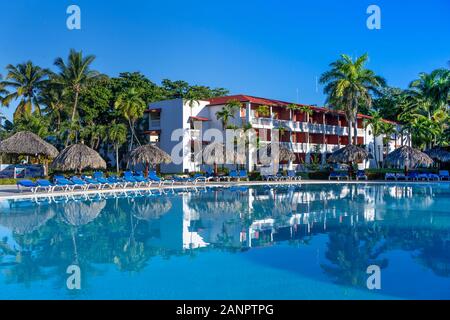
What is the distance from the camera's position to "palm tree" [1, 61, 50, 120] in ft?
129

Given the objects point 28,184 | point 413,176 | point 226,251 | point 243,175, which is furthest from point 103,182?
point 413,176

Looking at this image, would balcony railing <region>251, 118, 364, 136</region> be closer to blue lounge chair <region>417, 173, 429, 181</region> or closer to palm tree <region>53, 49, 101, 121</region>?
blue lounge chair <region>417, 173, 429, 181</region>

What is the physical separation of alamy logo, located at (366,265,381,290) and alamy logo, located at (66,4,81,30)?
13.6 meters

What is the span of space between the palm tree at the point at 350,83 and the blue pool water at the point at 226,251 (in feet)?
63.0

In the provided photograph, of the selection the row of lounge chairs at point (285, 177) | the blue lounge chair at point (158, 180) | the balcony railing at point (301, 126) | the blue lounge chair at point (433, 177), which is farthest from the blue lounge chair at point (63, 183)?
the blue lounge chair at point (433, 177)

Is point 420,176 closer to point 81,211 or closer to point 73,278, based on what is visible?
point 81,211

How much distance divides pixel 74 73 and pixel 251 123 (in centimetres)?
1604

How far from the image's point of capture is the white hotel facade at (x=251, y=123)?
34.3 metres

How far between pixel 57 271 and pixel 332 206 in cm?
1170

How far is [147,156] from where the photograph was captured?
1157 inches

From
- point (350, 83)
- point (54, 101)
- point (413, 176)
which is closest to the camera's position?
point (413, 176)

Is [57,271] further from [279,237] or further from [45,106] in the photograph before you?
[45,106]
